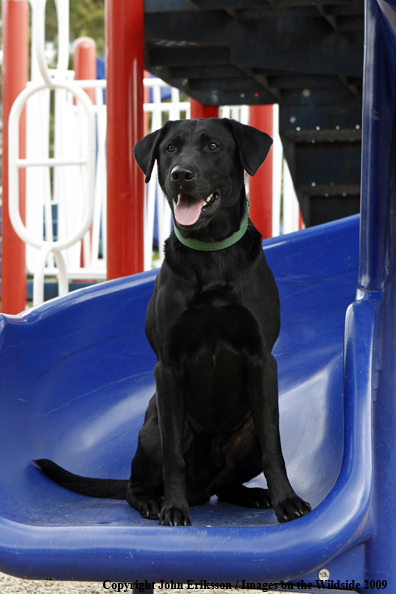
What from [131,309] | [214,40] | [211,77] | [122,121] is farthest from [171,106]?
[131,309]

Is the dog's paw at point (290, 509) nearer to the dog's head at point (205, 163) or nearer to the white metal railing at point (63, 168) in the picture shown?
the dog's head at point (205, 163)

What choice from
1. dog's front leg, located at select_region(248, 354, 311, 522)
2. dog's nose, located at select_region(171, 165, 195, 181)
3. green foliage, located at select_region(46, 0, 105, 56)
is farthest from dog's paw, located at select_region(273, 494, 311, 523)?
green foliage, located at select_region(46, 0, 105, 56)

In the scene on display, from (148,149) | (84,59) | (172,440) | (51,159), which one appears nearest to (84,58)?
(84,59)

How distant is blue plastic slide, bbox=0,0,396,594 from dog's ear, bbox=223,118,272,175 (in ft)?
0.86

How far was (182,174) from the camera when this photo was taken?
152cm

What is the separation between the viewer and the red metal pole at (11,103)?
12.8 ft

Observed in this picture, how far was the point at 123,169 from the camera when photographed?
9.62 feet

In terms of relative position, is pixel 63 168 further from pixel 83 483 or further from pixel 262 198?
pixel 83 483

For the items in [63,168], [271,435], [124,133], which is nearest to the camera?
[271,435]

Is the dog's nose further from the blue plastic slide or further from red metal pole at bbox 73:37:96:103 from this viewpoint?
red metal pole at bbox 73:37:96:103

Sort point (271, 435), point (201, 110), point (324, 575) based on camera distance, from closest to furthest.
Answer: point (324, 575) → point (271, 435) → point (201, 110)

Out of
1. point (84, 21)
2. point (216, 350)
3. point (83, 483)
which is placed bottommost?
point (83, 483)

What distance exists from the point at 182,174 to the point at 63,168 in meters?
2.57

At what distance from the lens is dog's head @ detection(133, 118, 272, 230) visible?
154 centimetres
